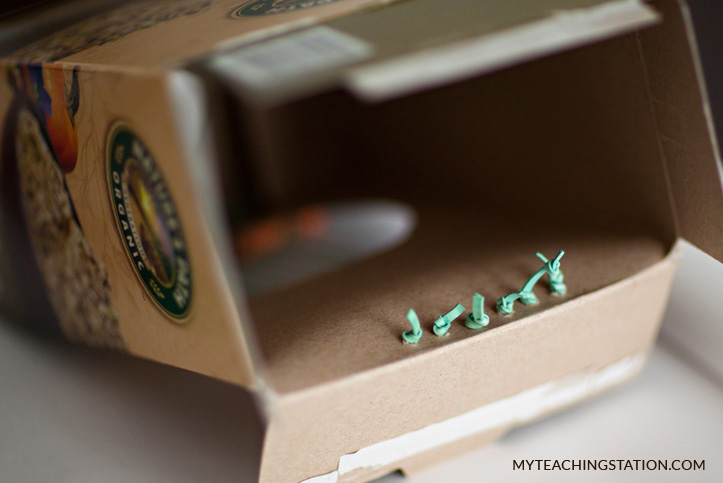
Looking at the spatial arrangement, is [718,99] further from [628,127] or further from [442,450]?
[442,450]

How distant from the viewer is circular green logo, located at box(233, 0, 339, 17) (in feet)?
1.93

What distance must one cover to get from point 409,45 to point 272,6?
21 cm

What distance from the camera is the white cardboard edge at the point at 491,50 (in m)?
0.43

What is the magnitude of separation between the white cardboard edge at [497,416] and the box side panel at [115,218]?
0.18 meters

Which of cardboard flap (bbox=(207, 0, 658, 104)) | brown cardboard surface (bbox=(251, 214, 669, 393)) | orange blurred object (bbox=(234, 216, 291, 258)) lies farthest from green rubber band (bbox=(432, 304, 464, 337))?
orange blurred object (bbox=(234, 216, 291, 258))

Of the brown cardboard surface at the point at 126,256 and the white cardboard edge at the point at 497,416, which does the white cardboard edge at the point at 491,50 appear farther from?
the white cardboard edge at the point at 497,416

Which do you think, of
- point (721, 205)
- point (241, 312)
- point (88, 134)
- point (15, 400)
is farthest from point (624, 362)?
point (15, 400)

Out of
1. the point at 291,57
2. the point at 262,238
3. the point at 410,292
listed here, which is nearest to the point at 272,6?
the point at 291,57

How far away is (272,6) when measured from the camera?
62 cm

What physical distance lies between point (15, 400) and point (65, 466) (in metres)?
0.15

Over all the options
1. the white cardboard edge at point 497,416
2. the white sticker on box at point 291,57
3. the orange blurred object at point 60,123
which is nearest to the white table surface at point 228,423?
the white cardboard edge at point 497,416

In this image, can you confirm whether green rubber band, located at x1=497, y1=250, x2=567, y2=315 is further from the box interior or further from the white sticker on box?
the white sticker on box

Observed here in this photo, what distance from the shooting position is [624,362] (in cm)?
72

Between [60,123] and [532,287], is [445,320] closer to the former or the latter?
[532,287]
